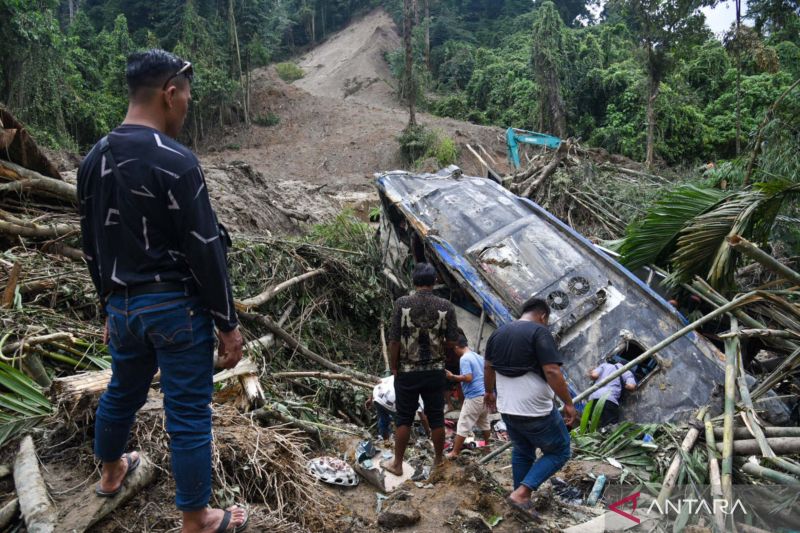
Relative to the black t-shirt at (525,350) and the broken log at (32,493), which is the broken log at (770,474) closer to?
the black t-shirt at (525,350)

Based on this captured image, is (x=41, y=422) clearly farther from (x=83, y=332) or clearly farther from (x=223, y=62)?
(x=223, y=62)

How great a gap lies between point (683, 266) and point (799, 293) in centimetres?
105

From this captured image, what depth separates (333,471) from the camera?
3.71m

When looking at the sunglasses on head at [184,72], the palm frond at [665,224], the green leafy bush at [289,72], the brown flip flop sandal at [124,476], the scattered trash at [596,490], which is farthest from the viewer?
the green leafy bush at [289,72]

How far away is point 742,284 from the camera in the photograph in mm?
6605

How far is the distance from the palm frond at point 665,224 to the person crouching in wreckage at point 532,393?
277 cm

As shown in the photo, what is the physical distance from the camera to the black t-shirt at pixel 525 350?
344 cm

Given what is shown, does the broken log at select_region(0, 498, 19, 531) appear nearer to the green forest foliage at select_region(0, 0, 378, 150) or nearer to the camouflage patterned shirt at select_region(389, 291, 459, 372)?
the camouflage patterned shirt at select_region(389, 291, 459, 372)

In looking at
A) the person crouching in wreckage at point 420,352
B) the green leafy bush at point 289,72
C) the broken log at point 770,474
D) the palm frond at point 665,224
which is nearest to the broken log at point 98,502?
the person crouching in wreckage at point 420,352

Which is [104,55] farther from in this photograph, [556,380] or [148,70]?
[556,380]

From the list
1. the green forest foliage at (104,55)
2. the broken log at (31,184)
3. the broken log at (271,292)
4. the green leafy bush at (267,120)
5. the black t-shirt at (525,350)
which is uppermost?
the green forest foliage at (104,55)

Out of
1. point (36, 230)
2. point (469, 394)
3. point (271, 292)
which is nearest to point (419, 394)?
point (469, 394)

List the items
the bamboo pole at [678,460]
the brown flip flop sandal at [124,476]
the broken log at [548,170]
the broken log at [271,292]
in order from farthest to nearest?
the broken log at [548,170] < the broken log at [271,292] < the bamboo pole at [678,460] < the brown flip flop sandal at [124,476]

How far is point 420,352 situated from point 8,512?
2.33 m
